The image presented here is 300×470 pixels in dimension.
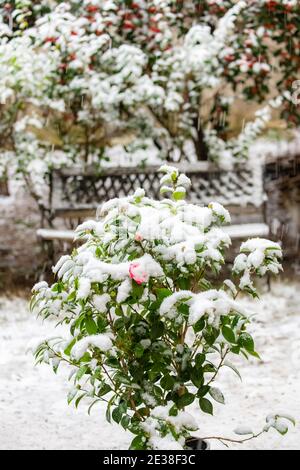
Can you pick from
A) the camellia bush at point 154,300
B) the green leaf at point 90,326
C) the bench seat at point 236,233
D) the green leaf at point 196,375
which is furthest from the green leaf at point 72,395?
the bench seat at point 236,233

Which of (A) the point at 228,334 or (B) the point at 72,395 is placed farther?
(B) the point at 72,395

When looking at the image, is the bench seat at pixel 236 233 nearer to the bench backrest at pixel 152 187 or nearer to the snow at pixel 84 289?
the bench backrest at pixel 152 187

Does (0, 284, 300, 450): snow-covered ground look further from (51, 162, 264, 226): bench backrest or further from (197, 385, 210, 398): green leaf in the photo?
(51, 162, 264, 226): bench backrest

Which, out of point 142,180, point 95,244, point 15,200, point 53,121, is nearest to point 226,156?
point 142,180

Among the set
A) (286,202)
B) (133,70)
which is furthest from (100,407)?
(286,202)

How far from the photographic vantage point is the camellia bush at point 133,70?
552 centimetres

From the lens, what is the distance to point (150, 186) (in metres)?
6.09

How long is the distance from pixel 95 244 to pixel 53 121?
4598mm

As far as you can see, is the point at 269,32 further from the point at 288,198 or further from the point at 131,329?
the point at 131,329

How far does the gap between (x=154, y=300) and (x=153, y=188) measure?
4.16 m

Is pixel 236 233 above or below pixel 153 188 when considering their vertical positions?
below

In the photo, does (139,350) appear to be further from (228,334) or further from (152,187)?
(152,187)

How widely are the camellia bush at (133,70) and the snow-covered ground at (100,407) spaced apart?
2.34 meters
